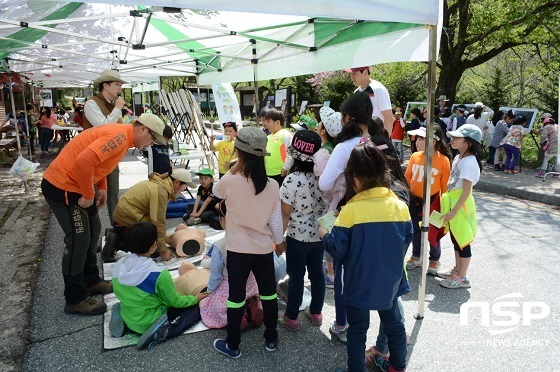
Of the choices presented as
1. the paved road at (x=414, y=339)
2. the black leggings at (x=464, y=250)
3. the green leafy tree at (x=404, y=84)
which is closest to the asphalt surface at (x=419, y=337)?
the paved road at (x=414, y=339)

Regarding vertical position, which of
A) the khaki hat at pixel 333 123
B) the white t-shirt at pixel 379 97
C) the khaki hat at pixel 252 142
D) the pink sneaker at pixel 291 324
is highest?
the white t-shirt at pixel 379 97

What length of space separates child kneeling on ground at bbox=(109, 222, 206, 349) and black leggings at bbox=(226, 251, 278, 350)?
0.54 metres

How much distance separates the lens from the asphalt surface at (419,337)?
2.66 meters

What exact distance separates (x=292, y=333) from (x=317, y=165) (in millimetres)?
1272

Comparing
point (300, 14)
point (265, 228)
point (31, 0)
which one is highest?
point (31, 0)

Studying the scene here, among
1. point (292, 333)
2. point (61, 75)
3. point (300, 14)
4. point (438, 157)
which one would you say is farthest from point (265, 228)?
point (61, 75)

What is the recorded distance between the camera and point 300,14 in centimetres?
245

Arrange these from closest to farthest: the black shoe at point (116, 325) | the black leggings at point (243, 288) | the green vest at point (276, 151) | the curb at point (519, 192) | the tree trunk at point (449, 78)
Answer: the black leggings at point (243, 288)
the black shoe at point (116, 325)
the green vest at point (276, 151)
the curb at point (519, 192)
the tree trunk at point (449, 78)

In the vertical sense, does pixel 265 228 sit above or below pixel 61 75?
below

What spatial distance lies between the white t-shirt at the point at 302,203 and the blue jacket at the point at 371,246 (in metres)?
0.59

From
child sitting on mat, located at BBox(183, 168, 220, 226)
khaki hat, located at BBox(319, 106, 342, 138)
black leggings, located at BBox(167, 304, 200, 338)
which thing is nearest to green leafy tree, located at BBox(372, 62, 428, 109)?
child sitting on mat, located at BBox(183, 168, 220, 226)

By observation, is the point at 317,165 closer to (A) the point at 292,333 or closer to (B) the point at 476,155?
(A) the point at 292,333

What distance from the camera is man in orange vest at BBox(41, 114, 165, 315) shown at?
3008mm

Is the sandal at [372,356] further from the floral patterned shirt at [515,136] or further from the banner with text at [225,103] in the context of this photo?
the floral patterned shirt at [515,136]
